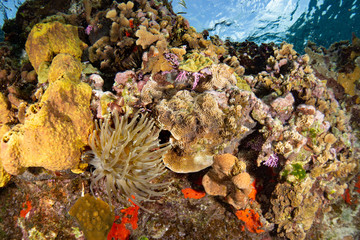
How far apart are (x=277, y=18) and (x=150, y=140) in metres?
17.9

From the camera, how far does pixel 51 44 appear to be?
3.42 meters

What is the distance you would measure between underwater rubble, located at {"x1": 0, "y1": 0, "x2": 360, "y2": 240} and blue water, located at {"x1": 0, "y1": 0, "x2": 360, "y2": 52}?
38.5ft

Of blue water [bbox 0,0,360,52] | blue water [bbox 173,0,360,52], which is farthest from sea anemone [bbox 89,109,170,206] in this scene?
blue water [bbox 173,0,360,52]

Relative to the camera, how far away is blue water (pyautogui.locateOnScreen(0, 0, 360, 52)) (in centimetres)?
1354

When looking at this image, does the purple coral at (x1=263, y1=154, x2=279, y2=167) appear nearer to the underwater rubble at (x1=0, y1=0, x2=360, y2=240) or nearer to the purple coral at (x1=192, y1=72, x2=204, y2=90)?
the underwater rubble at (x1=0, y1=0, x2=360, y2=240)

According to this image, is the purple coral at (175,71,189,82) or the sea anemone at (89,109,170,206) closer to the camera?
the sea anemone at (89,109,170,206)

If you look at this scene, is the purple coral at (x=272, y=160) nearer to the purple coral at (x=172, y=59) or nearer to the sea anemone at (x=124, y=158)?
the sea anemone at (x=124, y=158)

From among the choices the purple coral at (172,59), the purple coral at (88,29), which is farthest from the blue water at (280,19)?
the purple coral at (172,59)

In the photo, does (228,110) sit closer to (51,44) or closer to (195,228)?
(195,228)

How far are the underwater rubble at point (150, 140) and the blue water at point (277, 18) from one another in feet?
38.5

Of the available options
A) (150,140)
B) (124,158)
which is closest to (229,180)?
(150,140)

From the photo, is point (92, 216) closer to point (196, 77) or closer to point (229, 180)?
point (229, 180)

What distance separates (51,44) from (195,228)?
419 cm

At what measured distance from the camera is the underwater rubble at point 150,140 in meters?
2.67
